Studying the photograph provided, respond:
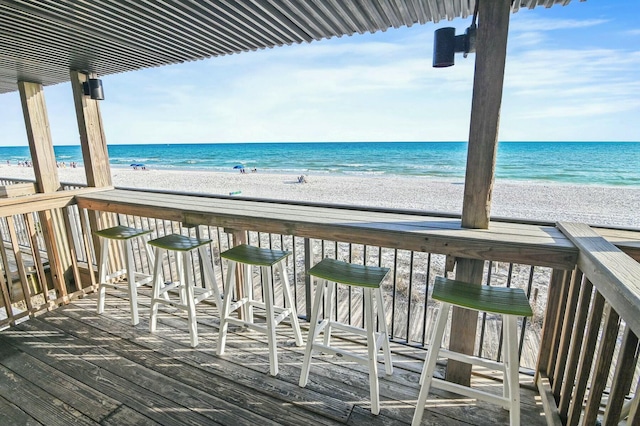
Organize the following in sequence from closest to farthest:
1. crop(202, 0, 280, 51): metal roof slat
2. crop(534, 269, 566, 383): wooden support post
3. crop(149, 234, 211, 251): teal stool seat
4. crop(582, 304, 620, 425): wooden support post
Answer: crop(582, 304, 620, 425): wooden support post → crop(534, 269, 566, 383): wooden support post → crop(202, 0, 280, 51): metal roof slat → crop(149, 234, 211, 251): teal stool seat

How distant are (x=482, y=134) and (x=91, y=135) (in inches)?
147

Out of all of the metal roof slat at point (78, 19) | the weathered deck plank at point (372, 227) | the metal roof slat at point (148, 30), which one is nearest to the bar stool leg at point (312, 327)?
the weathered deck plank at point (372, 227)

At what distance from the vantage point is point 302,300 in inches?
150

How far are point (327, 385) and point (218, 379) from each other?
0.72 m

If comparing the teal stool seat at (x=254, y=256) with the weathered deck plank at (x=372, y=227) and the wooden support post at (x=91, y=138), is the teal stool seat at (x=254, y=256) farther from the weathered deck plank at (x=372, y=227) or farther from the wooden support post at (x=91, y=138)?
the wooden support post at (x=91, y=138)

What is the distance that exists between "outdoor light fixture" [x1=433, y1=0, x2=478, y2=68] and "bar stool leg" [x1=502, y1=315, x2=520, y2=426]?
1420 millimetres

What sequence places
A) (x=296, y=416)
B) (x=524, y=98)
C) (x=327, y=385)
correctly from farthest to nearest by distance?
(x=524, y=98), (x=327, y=385), (x=296, y=416)

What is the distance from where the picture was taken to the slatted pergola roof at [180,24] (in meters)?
1.90

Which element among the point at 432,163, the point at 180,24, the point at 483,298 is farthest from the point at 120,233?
the point at 432,163

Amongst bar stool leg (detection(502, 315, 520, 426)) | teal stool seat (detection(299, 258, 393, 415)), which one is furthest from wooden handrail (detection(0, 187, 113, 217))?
bar stool leg (detection(502, 315, 520, 426))

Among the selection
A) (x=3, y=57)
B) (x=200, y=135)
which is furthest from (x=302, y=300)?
(x=200, y=135)

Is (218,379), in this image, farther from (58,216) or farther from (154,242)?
(58,216)

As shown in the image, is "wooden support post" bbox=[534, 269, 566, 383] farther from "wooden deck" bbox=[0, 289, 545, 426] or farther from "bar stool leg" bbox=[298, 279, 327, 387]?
"bar stool leg" bbox=[298, 279, 327, 387]

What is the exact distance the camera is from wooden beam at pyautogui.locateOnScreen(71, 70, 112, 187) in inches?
121
